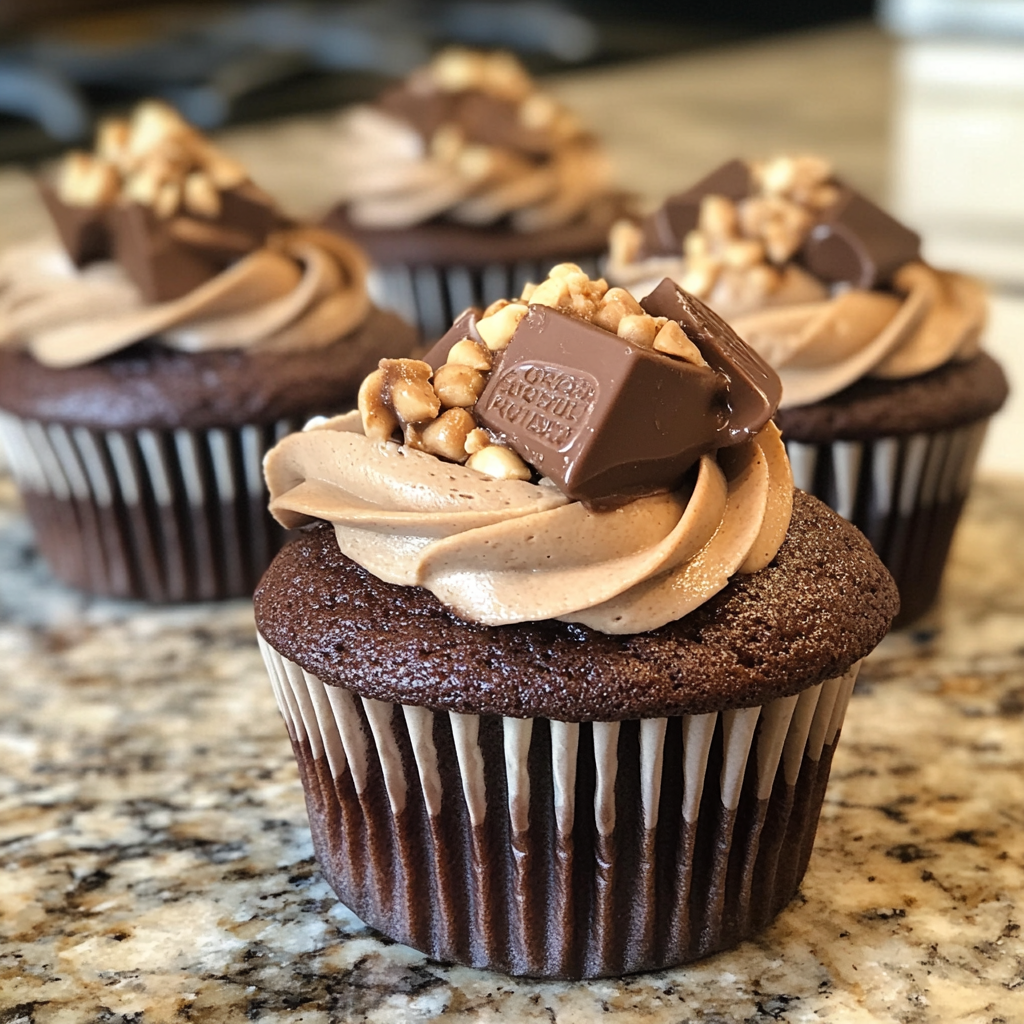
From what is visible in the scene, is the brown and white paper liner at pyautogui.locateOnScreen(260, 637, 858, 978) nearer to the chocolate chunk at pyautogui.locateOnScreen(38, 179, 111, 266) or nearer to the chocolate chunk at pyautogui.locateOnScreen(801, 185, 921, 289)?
the chocolate chunk at pyautogui.locateOnScreen(801, 185, 921, 289)

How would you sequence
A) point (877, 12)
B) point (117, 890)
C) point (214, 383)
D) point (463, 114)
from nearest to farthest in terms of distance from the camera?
point (117, 890) < point (214, 383) < point (463, 114) < point (877, 12)

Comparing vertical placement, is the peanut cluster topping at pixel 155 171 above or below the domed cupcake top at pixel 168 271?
above

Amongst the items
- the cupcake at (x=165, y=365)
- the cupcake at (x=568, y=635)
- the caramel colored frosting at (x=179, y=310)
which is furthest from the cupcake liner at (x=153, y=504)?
the cupcake at (x=568, y=635)

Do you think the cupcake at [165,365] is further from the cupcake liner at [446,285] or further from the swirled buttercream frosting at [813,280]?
the cupcake liner at [446,285]

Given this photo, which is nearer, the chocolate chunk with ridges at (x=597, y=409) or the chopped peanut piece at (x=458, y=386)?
the chocolate chunk with ridges at (x=597, y=409)

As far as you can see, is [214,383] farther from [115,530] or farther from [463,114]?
[463,114]

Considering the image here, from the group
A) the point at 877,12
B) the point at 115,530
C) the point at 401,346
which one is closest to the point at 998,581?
the point at 401,346

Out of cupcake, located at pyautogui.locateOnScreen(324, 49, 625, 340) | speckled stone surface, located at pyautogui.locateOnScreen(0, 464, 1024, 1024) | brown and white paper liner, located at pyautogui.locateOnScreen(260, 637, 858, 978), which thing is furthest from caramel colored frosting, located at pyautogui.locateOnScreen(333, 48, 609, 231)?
brown and white paper liner, located at pyautogui.locateOnScreen(260, 637, 858, 978)
